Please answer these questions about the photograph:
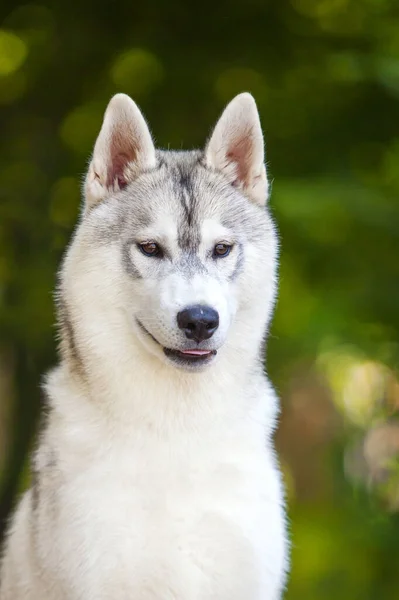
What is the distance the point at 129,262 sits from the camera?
4.10 m

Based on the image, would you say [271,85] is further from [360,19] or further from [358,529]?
[358,529]

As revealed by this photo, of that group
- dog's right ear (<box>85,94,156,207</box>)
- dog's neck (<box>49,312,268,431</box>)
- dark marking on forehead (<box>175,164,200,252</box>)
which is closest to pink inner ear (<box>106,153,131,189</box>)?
dog's right ear (<box>85,94,156,207</box>)

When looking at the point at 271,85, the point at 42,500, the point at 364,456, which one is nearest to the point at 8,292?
the point at 271,85

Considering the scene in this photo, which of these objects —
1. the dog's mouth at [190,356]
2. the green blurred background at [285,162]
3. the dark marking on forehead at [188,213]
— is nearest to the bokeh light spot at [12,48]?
the green blurred background at [285,162]

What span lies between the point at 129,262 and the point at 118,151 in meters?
0.57

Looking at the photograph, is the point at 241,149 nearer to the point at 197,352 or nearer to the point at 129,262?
the point at 129,262

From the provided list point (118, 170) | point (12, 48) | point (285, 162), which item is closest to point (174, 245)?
point (118, 170)

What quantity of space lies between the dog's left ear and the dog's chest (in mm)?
1208

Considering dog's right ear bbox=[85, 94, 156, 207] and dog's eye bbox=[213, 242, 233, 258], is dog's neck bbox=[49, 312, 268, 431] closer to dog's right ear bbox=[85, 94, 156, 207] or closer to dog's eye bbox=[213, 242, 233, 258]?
dog's eye bbox=[213, 242, 233, 258]

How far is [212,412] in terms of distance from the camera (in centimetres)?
421

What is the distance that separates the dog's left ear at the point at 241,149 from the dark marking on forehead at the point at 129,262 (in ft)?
2.02

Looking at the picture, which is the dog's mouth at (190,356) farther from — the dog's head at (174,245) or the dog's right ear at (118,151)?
the dog's right ear at (118,151)

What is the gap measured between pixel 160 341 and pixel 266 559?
1052 mm

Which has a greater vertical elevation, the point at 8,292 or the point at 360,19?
the point at 360,19
